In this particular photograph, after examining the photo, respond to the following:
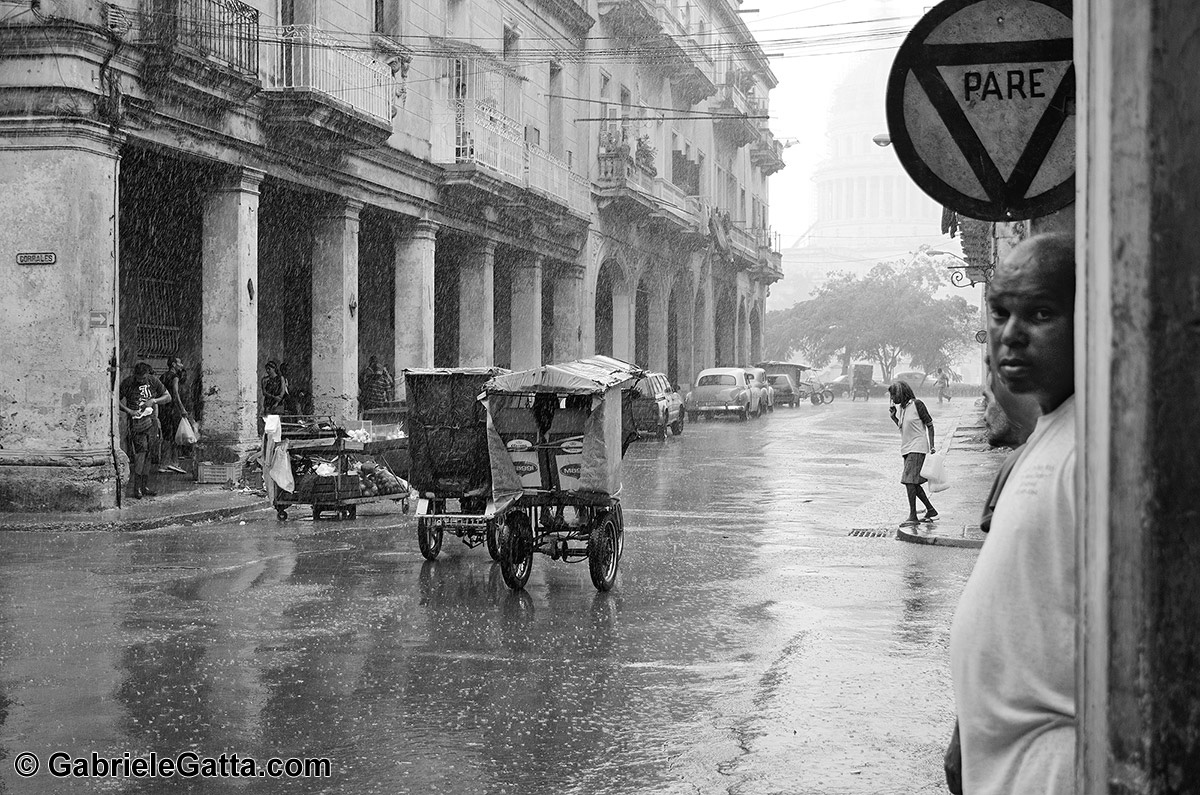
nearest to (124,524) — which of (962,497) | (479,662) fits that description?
(479,662)

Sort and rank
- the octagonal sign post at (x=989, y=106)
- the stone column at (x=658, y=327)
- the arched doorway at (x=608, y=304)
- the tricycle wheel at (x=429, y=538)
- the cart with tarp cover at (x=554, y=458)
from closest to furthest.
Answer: the octagonal sign post at (x=989, y=106) < the cart with tarp cover at (x=554, y=458) < the tricycle wheel at (x=429, y=538) < the arched doorway at (x=608, y=304) < the stone column at (x=658, y=327)

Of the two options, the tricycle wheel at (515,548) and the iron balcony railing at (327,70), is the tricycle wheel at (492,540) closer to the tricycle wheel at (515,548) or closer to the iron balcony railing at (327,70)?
the tricycle wheel at (515,548)

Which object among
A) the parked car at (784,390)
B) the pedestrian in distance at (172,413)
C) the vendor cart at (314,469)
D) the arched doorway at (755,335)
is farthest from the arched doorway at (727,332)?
the vendor cart at (314,469)

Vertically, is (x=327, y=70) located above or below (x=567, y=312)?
above

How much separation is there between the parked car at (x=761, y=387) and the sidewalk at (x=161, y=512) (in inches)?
1168

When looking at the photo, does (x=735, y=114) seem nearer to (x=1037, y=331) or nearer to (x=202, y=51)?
(x=202, y=51)

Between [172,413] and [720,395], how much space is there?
26372 millimetres

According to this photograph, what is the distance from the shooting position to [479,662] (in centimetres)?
796

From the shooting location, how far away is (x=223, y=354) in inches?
769

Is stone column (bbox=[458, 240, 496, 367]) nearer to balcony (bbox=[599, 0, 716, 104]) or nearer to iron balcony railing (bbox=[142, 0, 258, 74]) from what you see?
balcony (bbox=[599, 0, 716, 104])

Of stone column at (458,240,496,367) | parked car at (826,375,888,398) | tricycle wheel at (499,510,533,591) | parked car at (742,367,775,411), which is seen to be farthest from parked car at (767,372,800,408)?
tricycle wheel at (499,510,533,591)

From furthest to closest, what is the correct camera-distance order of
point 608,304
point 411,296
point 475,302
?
point 608,304 < point 475,302 < point 411,296

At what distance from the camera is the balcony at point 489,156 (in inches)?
1054

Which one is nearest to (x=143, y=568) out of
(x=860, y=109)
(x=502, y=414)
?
(x=502, y=414)
